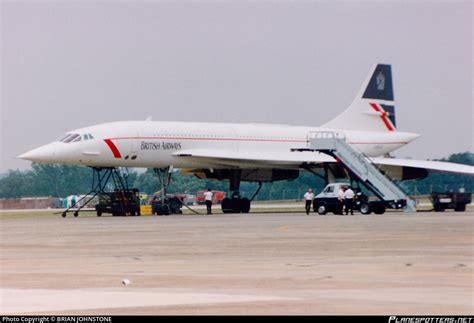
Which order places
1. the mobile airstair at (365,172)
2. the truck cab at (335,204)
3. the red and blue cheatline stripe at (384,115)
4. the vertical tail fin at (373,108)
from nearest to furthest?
1. the truck cab at (335,204)
2. the mobile airstair at (365,172)
3. the vertical tail fin at (373,108)
4. the red and blue cheatline stripe at (384,115)

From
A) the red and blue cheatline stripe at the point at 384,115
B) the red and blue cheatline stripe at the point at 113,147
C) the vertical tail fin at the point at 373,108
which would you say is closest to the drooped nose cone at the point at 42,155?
the red and blue cheatline stripe at the point at 113,147

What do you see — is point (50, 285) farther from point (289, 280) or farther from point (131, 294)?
point (289, 280)

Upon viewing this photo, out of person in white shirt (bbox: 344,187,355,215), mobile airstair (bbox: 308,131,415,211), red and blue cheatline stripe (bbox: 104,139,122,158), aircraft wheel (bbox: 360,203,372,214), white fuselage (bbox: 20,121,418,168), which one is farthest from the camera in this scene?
red and blue cheatline stripe (bbox: 104,139,122,158)

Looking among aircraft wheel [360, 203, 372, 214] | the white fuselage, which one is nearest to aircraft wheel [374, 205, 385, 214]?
aircraft wheel [360, 203, 372, 214]

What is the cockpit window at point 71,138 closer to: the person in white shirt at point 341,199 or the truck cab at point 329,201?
the truck cab at point 329,201

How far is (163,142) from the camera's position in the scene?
55.0m

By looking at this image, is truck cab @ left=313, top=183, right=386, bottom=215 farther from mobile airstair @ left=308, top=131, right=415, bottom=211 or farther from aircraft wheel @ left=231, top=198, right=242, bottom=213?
aircraft wheel @ left=231, top=198, right=242, bottom=213

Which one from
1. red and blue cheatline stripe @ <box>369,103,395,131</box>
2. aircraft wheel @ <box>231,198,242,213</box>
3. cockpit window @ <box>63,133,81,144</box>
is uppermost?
red and blue cheatline stripe @ <box>369,103,395,131</box>

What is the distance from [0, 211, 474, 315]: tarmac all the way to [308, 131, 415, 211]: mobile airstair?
1945 cm

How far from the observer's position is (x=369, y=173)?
53.1 m

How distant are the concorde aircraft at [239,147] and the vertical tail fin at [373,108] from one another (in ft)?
0.19

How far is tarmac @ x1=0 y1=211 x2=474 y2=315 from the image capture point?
1396cm

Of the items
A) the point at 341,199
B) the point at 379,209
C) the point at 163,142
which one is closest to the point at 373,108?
the point at 163,142

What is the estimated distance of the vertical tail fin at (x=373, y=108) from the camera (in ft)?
219
